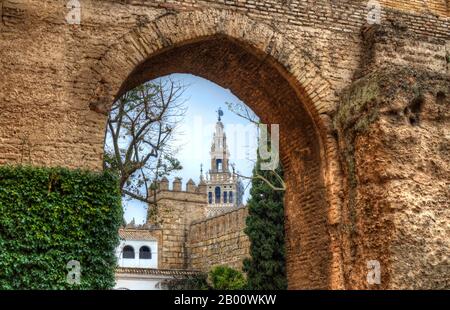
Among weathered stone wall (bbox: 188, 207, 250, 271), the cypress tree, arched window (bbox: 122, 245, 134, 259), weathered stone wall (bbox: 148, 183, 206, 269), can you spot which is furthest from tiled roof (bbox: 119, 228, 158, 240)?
the cypress tree

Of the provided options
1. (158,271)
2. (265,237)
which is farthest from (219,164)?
(265,237)

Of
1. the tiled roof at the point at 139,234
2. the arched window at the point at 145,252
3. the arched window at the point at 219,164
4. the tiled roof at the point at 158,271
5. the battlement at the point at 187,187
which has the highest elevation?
the arched window at the point at 219,164

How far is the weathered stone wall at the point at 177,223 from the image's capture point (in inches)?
1208

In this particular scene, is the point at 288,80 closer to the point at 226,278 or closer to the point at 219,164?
the point at 226,278

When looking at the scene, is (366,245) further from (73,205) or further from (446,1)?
(446,1)

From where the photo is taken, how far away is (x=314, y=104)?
8203 millimetres

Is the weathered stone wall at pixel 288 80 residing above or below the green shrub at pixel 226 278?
above

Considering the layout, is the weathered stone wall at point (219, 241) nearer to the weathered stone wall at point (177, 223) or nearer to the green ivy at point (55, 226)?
the weathered stone wall at point (177, 223)

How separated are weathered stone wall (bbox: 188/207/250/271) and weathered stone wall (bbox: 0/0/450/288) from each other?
15.4m

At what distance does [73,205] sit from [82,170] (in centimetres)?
41

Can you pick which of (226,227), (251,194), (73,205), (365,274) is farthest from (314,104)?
(226,227)

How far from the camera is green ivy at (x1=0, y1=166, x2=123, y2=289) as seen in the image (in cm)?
639

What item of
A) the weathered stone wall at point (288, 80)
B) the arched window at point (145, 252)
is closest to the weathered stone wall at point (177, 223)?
the arched window at point (145, 252)

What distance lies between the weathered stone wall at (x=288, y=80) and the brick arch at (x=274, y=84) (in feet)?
0.06
